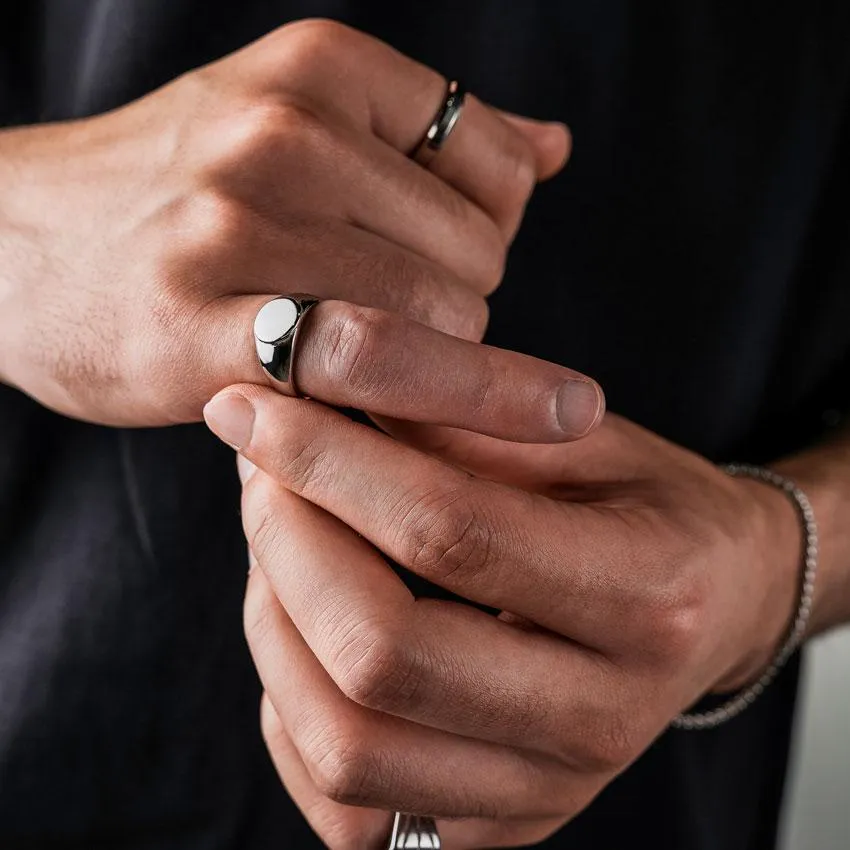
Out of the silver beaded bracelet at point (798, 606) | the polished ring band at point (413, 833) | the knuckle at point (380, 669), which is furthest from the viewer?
the silver beaded bracelet at point (798, 606)

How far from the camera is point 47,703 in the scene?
35.5 inches

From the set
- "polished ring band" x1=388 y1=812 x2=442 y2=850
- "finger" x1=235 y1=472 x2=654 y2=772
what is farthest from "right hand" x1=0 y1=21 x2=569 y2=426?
"polished ring band" x1=388 y1=812 x2=442 y2=850

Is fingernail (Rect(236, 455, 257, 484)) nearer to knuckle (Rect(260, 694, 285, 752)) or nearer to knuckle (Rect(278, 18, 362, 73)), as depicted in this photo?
knuckle (Rect(260, 694, 285, 752))

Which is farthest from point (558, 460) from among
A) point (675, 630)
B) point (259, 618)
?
point (259, 618)

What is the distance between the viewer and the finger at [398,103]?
74cm

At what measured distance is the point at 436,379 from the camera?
0.64 metres

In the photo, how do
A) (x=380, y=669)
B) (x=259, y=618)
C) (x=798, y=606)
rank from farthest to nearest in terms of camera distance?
(x=798, y=606)
(x=259, y=618)
(x=380, y=669)

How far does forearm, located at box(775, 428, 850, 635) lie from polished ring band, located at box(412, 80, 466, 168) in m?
0.49

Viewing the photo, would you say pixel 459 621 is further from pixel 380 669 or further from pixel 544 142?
pixel 544 142

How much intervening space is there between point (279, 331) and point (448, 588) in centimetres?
21

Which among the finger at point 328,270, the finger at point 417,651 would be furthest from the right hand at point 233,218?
the finger at point 417,651

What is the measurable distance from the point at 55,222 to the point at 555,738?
21.4 inches

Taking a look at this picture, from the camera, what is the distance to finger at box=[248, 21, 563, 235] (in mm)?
739

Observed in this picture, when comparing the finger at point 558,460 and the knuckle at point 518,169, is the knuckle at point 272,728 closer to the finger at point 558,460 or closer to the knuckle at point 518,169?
the finger at point 558,460
